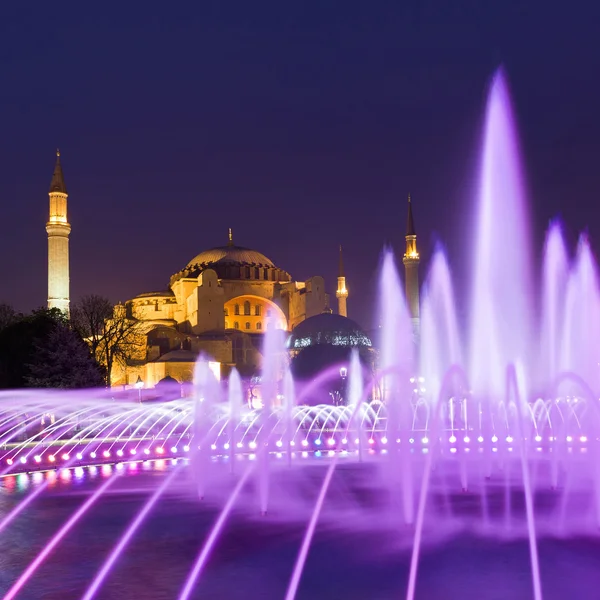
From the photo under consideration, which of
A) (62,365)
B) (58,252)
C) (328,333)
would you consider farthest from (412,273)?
(62,365)

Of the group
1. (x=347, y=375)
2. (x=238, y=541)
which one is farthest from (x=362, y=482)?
(x=347, y=375)

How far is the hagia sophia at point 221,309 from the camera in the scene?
Result: 5047 centimetres

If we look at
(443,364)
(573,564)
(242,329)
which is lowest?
(573,564)

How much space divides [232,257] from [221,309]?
10743 millimetres

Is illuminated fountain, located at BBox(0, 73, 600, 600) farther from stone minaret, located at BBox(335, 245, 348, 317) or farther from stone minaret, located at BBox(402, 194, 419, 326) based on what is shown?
stone minaret, located at BBox(335, 245, 348, 317)

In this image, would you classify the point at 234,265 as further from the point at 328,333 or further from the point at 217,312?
the point at 328,333

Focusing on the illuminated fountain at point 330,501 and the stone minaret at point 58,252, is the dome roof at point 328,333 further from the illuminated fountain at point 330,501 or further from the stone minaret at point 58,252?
the illuminated fountain at point 330,501

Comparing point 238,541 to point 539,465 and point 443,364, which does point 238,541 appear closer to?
point 539,465

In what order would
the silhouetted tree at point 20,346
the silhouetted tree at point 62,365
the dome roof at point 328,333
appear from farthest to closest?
the dome roof at point 328,333 < the silhouetted tree at point 20,346 < the silhouetted tree at point 62,365

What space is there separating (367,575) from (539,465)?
917 cm

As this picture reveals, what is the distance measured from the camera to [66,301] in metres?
48.5

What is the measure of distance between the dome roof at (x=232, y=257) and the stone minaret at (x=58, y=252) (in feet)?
79.2

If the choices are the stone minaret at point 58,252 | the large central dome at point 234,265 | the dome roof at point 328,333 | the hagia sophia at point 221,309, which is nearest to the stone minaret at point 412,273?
the hagia sophia at point 221,309

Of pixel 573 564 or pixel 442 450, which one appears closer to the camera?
pixel 573 564
